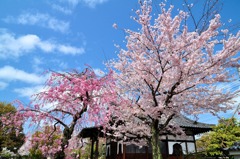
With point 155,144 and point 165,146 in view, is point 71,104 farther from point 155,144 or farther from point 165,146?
point 165,146

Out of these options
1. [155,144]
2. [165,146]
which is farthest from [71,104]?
[165,146]

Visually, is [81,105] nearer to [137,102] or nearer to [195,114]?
[137,102]

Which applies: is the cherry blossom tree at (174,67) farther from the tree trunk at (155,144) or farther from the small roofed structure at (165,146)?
the small roofed structure at (165,146)

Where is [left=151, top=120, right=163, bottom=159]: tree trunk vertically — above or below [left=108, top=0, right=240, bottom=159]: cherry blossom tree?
below

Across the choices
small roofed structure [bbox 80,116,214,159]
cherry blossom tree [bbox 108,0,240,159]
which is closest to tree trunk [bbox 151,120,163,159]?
cherry blossom tree [bbox 108,0,240,159]

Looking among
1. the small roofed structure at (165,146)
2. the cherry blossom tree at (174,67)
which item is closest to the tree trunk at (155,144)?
the cherry blossom tree at (174,67)

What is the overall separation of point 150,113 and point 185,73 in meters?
1.96

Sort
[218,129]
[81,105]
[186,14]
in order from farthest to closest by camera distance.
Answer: [218,129] → [186,14] → [81,105]

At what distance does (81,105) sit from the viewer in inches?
264

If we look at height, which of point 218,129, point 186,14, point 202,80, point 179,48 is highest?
point 186,14

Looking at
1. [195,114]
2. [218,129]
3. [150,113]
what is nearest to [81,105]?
[150,113]

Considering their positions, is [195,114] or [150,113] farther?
[195,114]

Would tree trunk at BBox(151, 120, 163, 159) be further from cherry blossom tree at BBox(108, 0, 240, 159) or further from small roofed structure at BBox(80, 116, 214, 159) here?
small roofed structure at BBox(80, 116, 214, 159)

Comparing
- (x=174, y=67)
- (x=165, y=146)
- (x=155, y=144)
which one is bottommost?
(x=165, y=146)
